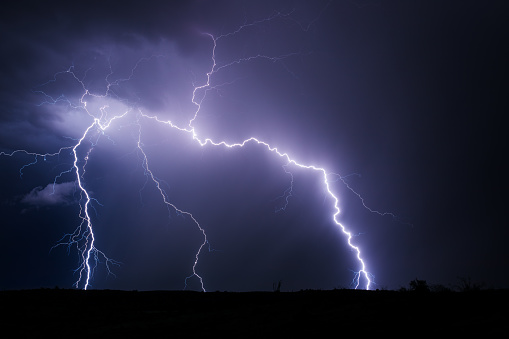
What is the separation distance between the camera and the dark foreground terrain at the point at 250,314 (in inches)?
169

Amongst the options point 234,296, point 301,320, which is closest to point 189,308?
point 234,296

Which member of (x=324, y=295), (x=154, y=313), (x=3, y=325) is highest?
(x=324, y=295)

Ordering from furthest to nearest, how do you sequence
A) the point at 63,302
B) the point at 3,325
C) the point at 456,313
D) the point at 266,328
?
1. the point at 63,302
2. the point at 3,325
3. the point at 266,328
4. the point at 456,313

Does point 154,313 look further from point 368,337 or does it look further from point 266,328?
point 368,337

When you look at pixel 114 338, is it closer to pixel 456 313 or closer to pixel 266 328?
pixel 266 328

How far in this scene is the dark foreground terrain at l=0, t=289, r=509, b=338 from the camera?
429 cm

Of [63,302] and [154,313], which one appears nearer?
[154,313]

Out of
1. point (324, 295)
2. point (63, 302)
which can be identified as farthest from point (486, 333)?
point (63, 302)

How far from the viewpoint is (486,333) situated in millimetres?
3453

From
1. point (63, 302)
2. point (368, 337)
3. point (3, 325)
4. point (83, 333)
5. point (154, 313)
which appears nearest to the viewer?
point (368, 337)

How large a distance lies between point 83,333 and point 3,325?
6.32 feet

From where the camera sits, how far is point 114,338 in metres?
5.25

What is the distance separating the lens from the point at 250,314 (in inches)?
239

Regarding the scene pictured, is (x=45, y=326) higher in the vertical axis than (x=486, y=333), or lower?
lower
